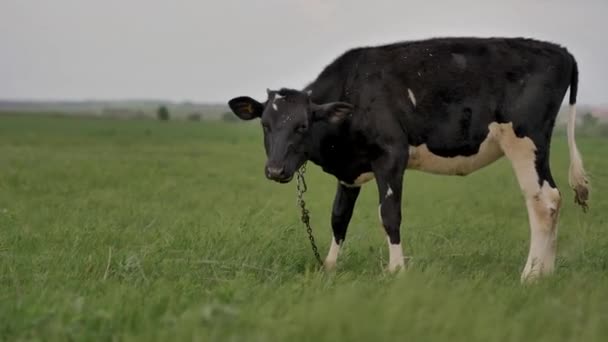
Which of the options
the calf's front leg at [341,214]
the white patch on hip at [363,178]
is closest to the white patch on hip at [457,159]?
the white patch on hip at [363,178]

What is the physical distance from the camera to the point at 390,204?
7539 millimetres

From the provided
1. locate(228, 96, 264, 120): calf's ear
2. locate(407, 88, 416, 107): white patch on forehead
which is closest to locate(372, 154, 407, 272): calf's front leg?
locate(407, 88, 416, 107): white patch on forehead

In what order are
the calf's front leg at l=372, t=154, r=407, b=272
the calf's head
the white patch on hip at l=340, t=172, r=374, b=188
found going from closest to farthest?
the calf's head
the calf's front leg at l=372, t=154, r=407, b=272
the white patch on hip at l=340, t=172, r=374, b=188

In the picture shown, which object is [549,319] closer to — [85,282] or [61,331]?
[61,331]

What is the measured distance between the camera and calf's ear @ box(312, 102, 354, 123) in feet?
24.0

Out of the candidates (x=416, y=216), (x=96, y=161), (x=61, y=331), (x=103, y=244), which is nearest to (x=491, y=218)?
(x=416, y=216)

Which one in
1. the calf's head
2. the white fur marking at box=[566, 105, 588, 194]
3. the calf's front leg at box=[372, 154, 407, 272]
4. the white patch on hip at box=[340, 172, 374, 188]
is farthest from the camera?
the white fur marking at box=[566, 105, 588, 194]

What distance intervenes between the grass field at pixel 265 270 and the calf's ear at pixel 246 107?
4.60 feet

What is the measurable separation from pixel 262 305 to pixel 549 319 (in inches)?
75.9

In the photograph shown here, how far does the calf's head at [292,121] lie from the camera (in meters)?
7.20

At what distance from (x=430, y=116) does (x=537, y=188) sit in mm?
1434

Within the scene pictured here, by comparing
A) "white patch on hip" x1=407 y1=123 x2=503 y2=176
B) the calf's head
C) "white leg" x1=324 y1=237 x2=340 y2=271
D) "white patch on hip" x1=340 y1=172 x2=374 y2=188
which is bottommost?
"white leg" x1=324 y1=237 x2=340 y2=271

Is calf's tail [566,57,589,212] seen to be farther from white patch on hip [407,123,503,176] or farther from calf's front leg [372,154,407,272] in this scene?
calf's front leg [372,154,407,272]

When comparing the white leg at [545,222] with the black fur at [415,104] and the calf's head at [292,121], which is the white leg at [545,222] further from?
the calf's head at [292,121]
